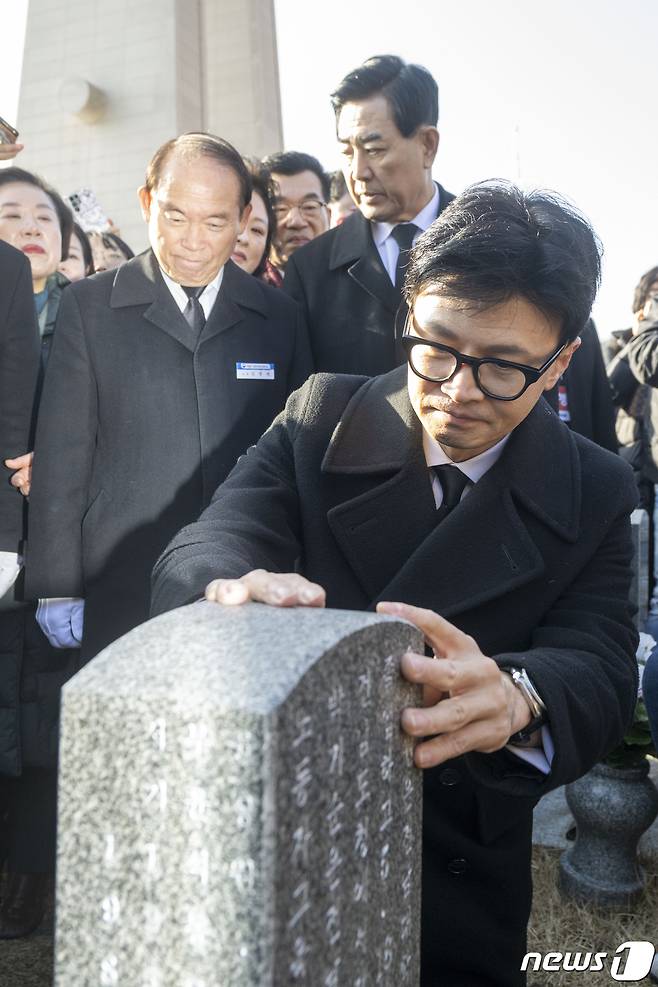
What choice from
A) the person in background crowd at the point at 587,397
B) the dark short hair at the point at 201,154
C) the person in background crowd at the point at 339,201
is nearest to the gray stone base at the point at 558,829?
the person in background crowd at the point at 587,397

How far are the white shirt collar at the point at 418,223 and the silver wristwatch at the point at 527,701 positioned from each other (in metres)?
2.05

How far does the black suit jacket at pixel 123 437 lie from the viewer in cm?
259

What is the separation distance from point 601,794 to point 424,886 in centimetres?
183

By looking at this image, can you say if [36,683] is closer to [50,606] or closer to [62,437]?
[50,606]

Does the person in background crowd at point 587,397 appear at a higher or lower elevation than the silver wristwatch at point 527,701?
higher

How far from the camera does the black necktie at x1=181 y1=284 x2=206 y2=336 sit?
277 cm

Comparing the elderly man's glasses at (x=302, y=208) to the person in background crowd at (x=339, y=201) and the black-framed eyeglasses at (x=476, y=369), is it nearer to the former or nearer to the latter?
the person in background crowd at (x=339, y=201)

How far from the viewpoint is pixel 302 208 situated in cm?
436

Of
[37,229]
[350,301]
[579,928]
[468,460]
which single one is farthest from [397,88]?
[579,928]

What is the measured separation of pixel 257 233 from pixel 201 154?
43.7 inches

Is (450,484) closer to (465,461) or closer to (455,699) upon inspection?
(465,461)

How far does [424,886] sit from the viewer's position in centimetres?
184

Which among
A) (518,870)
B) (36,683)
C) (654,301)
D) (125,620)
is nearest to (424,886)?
(518,870)

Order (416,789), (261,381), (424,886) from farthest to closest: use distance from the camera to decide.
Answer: (261,381)
(424,886)
(416,789)
